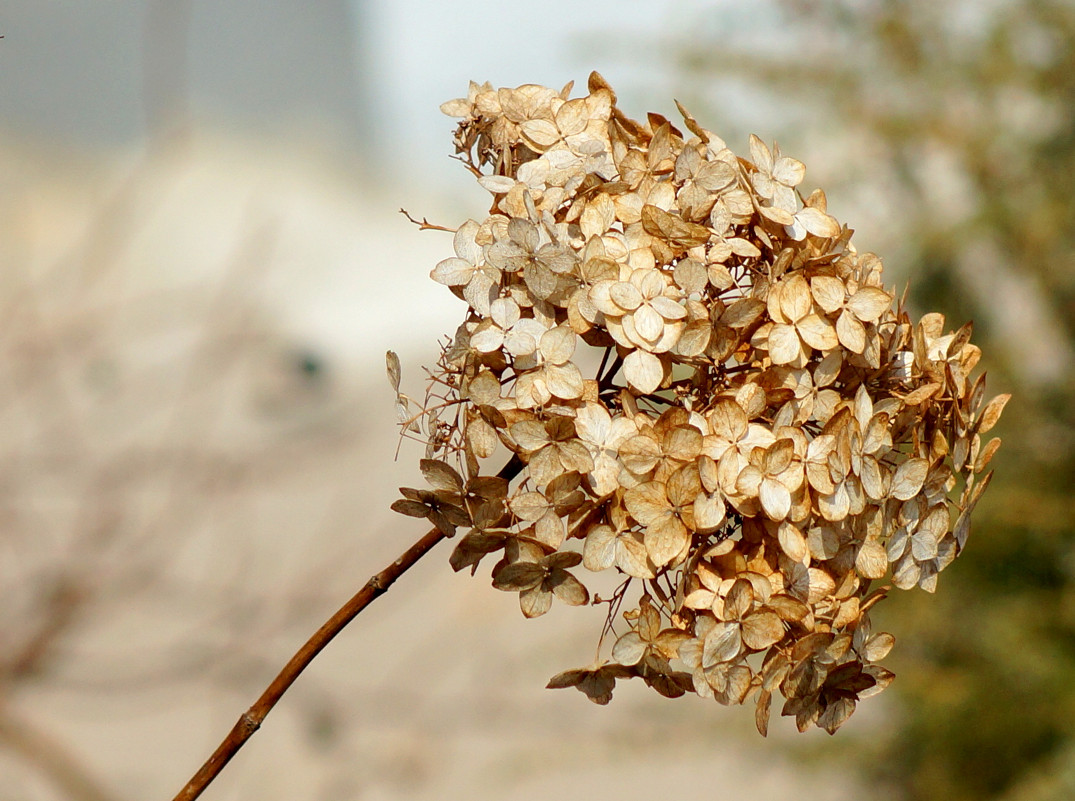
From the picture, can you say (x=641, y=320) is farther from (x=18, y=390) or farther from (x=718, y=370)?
(x=18, y=390)

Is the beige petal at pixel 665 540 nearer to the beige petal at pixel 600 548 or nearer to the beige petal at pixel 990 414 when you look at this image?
the beige petal at pixel 600 548

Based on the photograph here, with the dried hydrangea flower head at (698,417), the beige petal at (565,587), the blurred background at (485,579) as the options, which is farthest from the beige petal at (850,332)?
the blurred background at (485,579)

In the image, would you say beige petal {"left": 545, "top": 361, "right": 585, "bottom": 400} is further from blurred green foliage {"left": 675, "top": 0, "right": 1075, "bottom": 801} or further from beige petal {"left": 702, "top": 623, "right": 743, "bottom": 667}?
blurred green foliage {"left": 675, "top": 0, "right": 1075, "bottom": 801}

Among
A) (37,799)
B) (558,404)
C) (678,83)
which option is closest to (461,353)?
(558,404)

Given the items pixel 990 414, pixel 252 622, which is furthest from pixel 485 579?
pixel 990 414

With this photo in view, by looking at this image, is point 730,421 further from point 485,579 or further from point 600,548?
point 485,579

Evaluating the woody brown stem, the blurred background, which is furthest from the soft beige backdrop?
the woody brown stem
